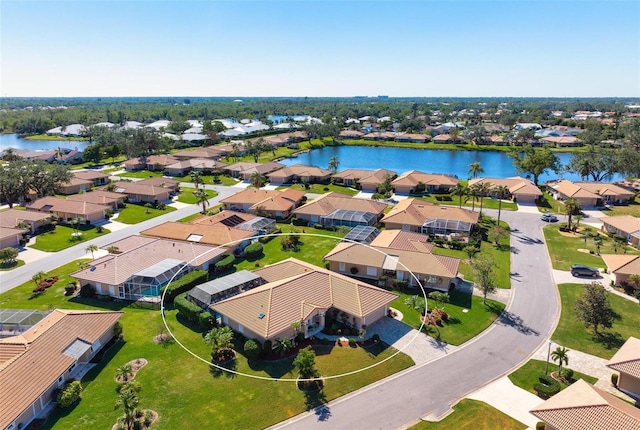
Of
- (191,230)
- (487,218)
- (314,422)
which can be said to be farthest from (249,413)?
(487,218)

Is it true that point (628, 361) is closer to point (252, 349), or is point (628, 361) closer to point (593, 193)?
point (252, 349)

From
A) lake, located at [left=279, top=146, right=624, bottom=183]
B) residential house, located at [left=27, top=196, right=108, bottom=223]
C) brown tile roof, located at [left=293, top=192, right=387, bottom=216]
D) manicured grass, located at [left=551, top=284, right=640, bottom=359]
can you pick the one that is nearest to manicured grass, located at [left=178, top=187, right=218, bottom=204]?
residential house, located at [left=27, top=196, right=108, bottom=223]

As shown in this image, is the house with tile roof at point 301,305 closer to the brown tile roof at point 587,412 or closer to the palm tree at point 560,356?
the palm tree at point 560,356

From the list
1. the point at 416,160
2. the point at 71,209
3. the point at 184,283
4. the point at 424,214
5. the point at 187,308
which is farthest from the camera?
the point at 416,160

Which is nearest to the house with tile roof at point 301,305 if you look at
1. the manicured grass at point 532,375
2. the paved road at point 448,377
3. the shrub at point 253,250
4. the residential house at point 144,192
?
the paved road at point 448,377

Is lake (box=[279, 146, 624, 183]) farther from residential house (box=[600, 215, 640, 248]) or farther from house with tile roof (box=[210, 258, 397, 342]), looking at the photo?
house with tile roof (box=[210, 258, 397, 342])

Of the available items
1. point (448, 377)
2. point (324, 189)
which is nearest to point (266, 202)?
point (324, 189)

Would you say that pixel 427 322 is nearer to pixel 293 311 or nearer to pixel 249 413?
pixel 293 311
